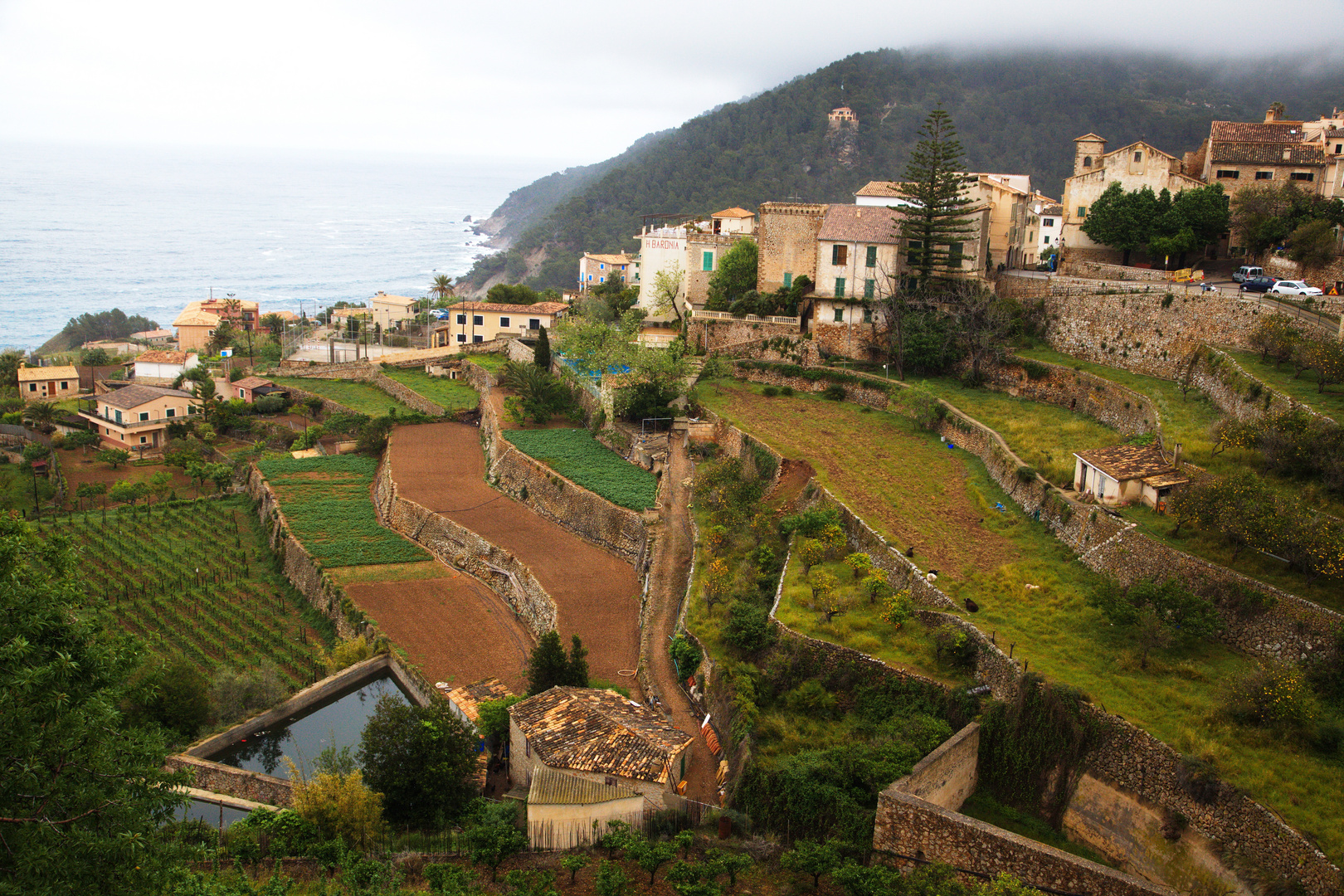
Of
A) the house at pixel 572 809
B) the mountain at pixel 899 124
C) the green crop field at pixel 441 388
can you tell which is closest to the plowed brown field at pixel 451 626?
the house at pixel 572 809

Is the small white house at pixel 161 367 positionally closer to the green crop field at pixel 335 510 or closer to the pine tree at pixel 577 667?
the green crop field at pixel 335 510

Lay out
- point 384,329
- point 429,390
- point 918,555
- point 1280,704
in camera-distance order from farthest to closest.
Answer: point 384,329 < point 429,390 < point 918,555 < point 1280,704

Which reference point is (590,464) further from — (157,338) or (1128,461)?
(157,338)

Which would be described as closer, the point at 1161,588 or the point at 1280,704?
the point at 1280,704

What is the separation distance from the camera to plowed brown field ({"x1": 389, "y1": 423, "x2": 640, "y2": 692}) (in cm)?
2514

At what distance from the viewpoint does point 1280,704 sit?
1445 cm

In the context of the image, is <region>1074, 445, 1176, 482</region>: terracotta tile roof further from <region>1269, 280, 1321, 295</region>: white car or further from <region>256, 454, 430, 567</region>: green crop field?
<region>256, 454, 430, 567</region>: green crop field

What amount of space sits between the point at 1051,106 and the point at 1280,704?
3988 inches

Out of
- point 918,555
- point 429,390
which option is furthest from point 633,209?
point 918,555

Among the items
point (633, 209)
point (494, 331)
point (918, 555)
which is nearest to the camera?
point (918, 555)

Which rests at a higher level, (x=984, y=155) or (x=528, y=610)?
(x=984, y=155)

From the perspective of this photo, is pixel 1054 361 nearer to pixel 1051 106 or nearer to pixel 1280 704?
pixel 1280 704

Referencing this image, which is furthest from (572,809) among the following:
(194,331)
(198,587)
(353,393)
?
(194,331)

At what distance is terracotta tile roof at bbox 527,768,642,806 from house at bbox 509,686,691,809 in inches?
3.3
